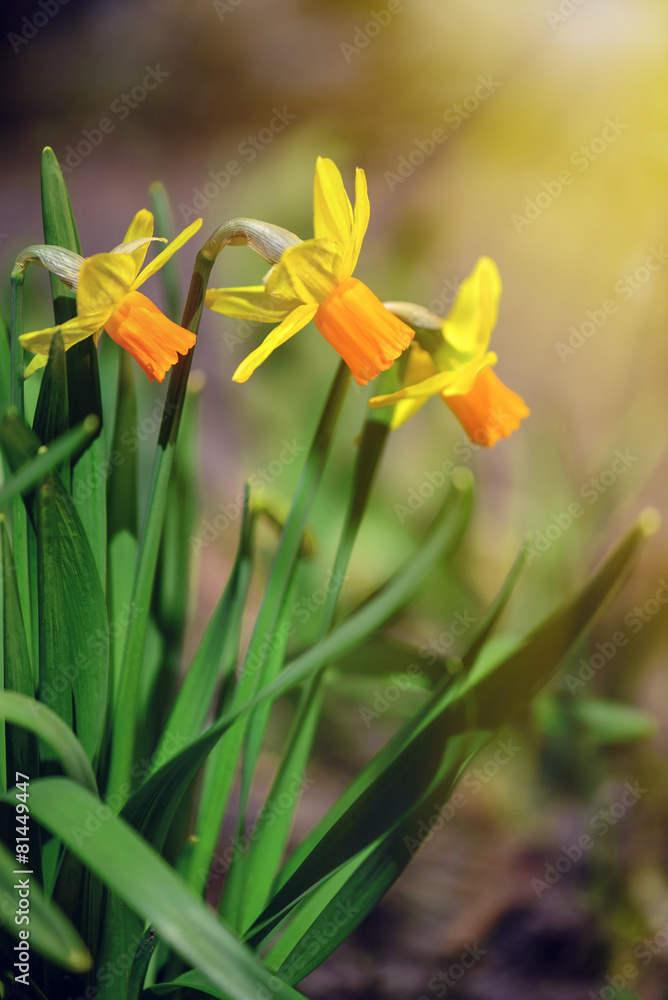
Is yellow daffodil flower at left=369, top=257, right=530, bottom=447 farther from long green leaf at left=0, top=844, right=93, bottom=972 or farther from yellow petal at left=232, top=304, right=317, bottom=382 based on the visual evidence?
long green leaf at left=0, top=844, right=93, bottom=972

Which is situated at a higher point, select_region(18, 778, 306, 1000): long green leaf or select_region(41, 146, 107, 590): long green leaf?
select_region(41, 146, 107, 590): long green leaf

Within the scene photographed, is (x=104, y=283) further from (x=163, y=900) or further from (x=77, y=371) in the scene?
(x=163, y=900)

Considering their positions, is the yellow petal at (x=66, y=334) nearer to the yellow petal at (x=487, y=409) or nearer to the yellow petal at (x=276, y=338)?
the yellow petal at (x=276, y=338)

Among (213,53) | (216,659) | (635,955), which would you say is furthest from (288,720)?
(213,53)

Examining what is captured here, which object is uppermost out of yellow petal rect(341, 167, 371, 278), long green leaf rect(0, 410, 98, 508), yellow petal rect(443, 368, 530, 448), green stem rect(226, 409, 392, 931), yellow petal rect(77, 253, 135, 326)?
yellow petal rect(341, 167, 371, 278)

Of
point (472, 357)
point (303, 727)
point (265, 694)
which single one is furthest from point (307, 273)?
point (303, 727)

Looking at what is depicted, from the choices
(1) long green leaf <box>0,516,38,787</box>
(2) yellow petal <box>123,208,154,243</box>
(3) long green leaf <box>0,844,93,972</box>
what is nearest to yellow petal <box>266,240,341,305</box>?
(2) yellow petal <box>123,208,154,243</box>
